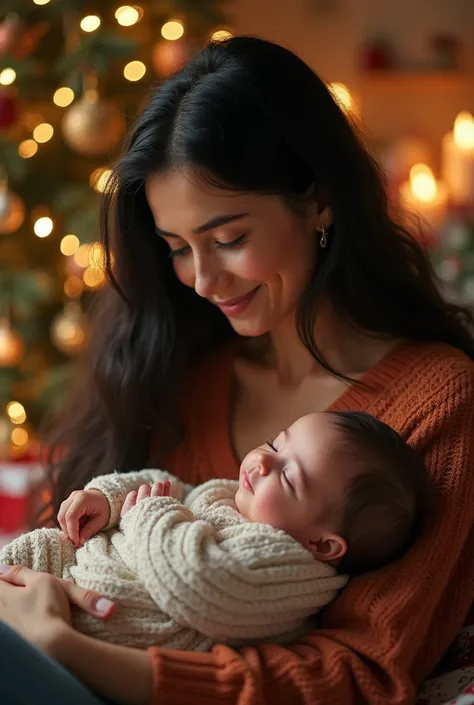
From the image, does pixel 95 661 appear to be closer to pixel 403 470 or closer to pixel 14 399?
pixel 403 470

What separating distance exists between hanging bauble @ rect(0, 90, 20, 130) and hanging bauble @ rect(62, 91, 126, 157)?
0.52 feet

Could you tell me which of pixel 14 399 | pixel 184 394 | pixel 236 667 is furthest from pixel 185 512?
pixel 14 399

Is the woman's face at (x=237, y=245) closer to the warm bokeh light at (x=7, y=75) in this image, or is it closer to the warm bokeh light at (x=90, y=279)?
the warm bokeh light at (x=90, y=279)

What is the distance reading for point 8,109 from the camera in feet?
9.21

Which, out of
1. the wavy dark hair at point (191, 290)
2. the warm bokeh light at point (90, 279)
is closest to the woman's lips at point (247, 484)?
Result: the wavy dark hair at point (191, 290)

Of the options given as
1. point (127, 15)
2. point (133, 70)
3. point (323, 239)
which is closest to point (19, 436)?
point (133, 70)

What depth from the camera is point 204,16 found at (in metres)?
3.08

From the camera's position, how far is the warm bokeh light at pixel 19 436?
3188 millimetres

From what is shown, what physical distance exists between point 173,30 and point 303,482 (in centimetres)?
208

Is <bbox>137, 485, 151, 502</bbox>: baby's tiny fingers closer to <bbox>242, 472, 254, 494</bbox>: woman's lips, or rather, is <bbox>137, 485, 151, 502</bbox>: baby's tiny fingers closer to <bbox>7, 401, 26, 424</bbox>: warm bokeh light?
<bbox>242, 472, 254, 494</bbox>: woman's lips

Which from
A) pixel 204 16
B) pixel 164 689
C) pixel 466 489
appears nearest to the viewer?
pixel 164 689

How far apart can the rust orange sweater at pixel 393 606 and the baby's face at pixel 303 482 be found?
12 cm

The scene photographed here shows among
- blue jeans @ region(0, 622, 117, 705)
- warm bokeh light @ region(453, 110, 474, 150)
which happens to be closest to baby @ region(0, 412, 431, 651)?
blue jeans @ region(0, 622, 117, 705)

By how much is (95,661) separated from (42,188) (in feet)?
7.12
